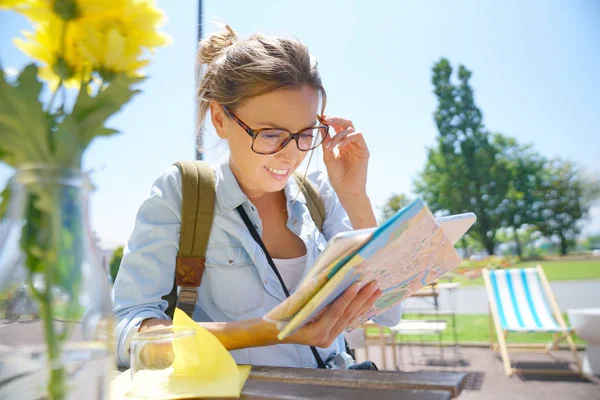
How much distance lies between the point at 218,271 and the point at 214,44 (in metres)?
0.85

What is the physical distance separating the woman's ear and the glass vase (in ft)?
4.03

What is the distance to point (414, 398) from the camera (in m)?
0.71

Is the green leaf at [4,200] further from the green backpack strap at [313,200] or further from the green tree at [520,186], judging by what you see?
the green tree at [520,186]

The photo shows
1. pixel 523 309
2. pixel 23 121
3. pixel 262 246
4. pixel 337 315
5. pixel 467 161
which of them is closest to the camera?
pixel 23 121

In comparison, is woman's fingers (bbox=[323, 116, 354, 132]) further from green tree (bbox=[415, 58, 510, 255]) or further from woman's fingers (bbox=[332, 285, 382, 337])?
green tree (bbox=[415, 58, 510, 255])

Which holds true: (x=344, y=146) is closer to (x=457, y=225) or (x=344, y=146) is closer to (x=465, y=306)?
(x=457, y=225)

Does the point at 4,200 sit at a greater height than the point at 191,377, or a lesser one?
greater

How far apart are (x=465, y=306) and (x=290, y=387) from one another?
40.4 ft

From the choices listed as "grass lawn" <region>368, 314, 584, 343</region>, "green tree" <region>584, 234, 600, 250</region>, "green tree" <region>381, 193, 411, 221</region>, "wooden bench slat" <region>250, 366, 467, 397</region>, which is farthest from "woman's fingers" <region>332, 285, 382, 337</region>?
"green tree" <region>584, 234, 600, 250</region>

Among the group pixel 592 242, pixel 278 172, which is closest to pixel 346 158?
pixel 278 172

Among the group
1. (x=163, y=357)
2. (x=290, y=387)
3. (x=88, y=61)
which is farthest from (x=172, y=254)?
(x=88, y=61)

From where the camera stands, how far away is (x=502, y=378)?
5.14m

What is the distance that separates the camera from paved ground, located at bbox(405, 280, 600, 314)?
37.1ft

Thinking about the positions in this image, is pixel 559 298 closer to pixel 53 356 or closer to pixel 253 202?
pixel 253 202
